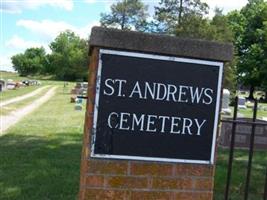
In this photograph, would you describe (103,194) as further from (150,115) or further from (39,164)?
(39,164)

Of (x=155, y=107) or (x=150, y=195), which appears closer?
(x=155, y=107)

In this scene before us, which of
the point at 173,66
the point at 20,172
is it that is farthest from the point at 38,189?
the point at 173,66

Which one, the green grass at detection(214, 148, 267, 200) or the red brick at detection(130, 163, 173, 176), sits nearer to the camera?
the red brick at detection(130, 163, 173, 176)

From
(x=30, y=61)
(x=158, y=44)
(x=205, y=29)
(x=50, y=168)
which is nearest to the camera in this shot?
(x=158, y=44)

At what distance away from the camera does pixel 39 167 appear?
8.79m

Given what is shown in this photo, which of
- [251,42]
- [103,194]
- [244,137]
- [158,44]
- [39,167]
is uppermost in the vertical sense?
[251,42]

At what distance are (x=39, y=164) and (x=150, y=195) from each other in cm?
530

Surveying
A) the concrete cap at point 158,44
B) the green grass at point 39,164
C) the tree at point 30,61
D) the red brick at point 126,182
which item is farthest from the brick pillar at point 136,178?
the tree at point 30,61

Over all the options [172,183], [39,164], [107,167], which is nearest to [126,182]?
[107,167]

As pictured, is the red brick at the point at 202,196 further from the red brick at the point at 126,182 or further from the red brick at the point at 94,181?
the red brick at the point at 94,181

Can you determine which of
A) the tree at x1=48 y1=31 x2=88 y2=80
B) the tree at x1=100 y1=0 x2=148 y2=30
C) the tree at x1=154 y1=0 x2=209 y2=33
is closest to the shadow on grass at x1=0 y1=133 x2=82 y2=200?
the tree at x1=154 y1=0 x2=209 y2=33

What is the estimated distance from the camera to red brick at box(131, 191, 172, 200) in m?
4.04

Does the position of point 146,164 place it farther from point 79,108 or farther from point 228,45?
point 79,108

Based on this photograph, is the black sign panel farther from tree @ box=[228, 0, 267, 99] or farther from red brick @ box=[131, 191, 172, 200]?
tree @ box=[228, 0, 267, 99]
